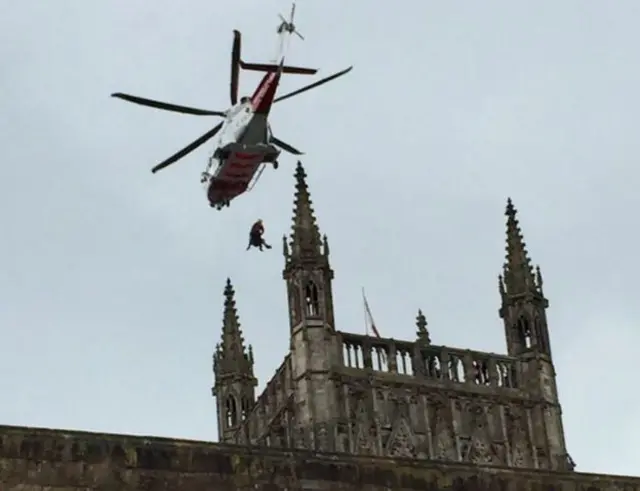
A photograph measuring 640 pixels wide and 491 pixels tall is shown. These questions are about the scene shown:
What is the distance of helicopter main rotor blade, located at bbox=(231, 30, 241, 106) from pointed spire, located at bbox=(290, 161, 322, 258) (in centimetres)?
1126

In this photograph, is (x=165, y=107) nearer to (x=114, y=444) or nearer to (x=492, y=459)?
(x=492, y=459)

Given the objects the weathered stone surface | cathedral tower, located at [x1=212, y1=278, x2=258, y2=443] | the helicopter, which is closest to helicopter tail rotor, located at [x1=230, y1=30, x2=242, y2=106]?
the helicopter

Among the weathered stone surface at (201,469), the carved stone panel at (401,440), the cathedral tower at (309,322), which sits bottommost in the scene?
the weathered stone surface at (201,469)

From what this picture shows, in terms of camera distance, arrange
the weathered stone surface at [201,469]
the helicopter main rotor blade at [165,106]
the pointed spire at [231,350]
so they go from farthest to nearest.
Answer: the pointed spire at [231,350] → the helicopter main rotor blade at [165,106] → the weathered stone surface at [201,469]

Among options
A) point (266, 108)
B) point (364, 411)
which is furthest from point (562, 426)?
point (266, 108)

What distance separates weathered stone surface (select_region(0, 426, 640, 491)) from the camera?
23.3 metres

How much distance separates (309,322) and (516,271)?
840 centimetres

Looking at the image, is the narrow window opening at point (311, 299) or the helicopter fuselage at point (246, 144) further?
the narrow window opening at point (311, 299)

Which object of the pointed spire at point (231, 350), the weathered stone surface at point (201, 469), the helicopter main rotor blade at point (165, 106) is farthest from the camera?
the pointed spire at point (231, 350)

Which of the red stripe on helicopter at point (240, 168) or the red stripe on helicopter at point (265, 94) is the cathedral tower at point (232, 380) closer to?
the red stripe on helicopter at point (240, 168)

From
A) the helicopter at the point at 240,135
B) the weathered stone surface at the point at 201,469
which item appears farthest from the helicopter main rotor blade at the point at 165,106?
the weathered stone surface at the point at 201,469

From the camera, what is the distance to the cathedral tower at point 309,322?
196ft

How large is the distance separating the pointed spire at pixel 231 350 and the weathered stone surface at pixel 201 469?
44.8 m

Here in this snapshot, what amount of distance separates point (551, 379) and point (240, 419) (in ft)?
34.5
